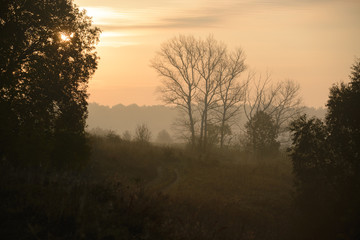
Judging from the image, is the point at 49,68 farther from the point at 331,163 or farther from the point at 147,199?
the point at 331,163

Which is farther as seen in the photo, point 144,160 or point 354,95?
point 144,160

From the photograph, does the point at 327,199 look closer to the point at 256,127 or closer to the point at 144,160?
the point at 144,160

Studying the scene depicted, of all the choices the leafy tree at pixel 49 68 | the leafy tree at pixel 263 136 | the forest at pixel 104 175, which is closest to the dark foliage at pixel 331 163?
the forest at pixel 104 175

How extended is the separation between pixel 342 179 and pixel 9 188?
1303cm

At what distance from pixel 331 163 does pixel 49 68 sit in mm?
14860

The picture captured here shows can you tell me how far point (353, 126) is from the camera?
1428cm

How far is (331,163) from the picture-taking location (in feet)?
48.7

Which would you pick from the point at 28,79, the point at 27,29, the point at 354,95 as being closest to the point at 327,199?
the point at 354,95

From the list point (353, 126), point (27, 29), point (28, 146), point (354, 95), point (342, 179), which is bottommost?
point (342, 179)

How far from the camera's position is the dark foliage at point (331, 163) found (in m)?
13.5

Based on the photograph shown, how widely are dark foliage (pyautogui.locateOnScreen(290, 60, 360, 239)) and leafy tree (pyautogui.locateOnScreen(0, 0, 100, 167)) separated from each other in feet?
35.1

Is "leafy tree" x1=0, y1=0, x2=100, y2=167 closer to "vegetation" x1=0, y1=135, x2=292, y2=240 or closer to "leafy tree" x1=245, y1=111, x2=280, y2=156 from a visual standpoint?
"vegetation" x1=0, y1=135, x2=292, y2=240

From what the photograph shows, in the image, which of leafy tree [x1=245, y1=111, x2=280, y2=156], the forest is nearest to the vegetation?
the forest

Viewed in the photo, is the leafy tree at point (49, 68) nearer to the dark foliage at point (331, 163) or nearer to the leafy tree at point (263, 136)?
the dark foliage at point (331, 163)
